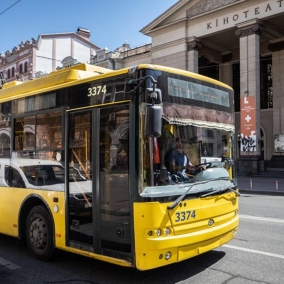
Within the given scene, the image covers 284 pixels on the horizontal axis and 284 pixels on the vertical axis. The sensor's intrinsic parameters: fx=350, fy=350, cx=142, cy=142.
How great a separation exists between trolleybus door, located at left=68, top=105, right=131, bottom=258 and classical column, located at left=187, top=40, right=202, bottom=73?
87.5 ft

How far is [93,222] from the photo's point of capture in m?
4.80

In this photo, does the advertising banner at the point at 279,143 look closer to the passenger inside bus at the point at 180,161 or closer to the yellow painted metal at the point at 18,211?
the passenger inside bus at the point at 180,161

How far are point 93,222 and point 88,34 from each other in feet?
181

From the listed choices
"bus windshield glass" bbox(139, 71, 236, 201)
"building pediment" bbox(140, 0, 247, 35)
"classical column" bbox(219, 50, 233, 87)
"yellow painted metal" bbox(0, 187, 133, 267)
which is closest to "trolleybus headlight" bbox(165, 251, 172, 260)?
"yellow painted metal" bbox(0, 187, 133, 267)

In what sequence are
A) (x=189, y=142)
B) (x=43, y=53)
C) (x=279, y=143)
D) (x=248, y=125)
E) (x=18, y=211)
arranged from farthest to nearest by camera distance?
1. (x=43, y=53)
2. (x=279, y=143)
3. (x=248, y=125)
4. (x=18, y=211)
5. (x=189, y=142)

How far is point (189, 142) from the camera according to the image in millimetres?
4984

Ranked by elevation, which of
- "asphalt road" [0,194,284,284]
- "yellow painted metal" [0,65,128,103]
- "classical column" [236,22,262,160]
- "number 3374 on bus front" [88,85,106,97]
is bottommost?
"asphalt road" [0,194,284,284]

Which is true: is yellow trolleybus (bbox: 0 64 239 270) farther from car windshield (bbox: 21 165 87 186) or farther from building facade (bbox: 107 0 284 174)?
building facade (bbox: 107 0 284 174)

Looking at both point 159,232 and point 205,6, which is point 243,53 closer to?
point 205,6

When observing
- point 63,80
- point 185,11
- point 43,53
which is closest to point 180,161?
point 63,80

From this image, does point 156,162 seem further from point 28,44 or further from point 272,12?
point 28,44

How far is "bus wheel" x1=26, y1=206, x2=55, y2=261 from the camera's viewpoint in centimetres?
548

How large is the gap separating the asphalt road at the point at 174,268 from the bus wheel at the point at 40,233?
153mm

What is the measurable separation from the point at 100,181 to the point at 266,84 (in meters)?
29.6
